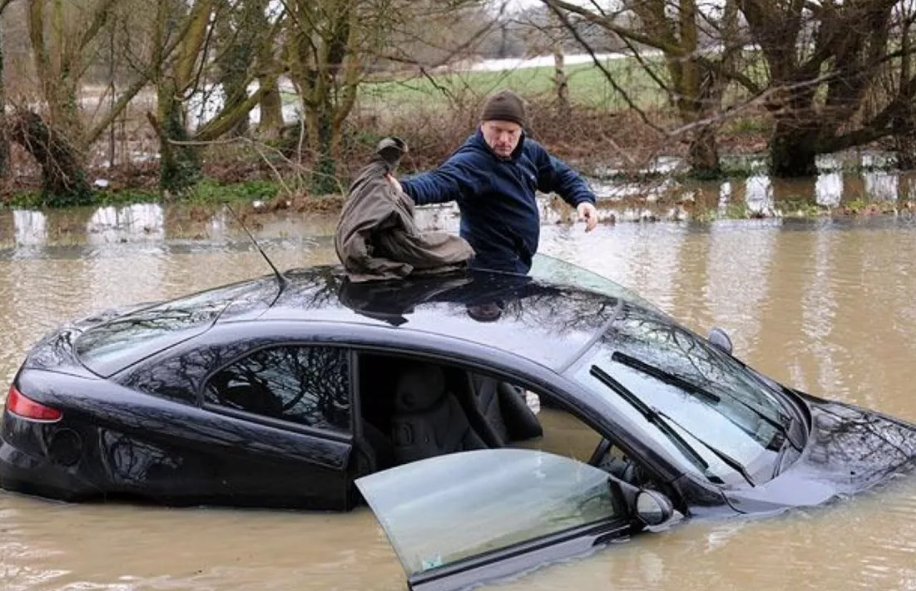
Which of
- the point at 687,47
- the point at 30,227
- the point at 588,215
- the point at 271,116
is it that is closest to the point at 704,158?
the point at 687,47

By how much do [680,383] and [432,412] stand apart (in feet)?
3.24

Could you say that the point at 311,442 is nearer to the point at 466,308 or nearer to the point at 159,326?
the point at 466,308

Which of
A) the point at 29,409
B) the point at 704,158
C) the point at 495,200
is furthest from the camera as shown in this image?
the point at 704,158

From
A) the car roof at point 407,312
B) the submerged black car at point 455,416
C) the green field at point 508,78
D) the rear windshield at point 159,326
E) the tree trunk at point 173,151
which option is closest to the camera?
the submerged black car at point 455,416

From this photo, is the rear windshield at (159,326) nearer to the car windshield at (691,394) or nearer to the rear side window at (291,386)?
the rear side window at (291,386)

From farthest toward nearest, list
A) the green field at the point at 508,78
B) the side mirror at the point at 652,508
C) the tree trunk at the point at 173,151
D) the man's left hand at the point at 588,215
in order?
the green field at the point at 508,78
the tree trunk at the point at 173,151
the man's left hand at the point at 588,215
the side mirror at the point at 652,508

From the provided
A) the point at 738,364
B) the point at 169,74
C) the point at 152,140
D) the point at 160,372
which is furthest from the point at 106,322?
the point at 152,140

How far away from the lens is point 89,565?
4.24 m

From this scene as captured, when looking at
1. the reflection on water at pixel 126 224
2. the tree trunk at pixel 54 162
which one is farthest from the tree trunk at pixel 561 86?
the tree trunk at pixel 54 162

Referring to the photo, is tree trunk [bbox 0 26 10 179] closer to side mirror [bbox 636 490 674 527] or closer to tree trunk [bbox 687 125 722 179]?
tree trunk [bbox 687 125 722 179]

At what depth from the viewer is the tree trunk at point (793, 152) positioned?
898 inches

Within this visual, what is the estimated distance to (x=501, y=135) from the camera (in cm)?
586

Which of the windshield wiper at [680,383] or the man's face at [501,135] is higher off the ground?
the man's face at [501,135]

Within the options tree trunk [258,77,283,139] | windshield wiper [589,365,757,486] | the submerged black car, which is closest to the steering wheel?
the submerged black car
